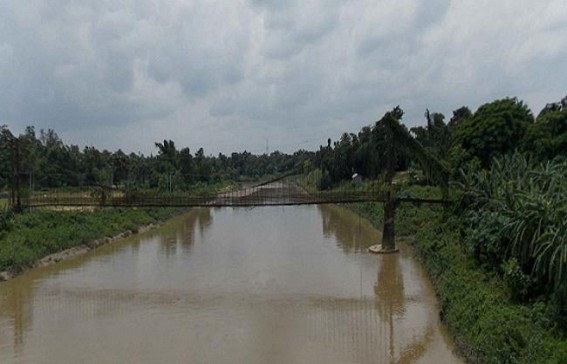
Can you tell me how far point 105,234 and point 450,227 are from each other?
15.8 m

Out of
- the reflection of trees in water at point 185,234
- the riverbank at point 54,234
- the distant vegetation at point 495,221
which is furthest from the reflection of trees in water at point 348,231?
the riverbank at point 54,234

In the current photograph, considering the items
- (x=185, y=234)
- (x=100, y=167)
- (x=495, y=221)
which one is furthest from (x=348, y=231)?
(x=100, y=167)

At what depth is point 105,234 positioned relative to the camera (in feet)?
83.8

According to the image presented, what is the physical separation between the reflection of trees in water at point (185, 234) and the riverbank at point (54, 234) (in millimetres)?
2132

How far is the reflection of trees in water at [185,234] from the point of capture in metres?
24.0

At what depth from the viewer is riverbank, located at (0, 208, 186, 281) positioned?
60.2 feet

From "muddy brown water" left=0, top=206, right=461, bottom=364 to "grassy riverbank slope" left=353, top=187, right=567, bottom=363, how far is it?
1.79 ft

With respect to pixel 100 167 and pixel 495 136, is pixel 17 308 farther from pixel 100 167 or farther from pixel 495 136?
pixel 100 167

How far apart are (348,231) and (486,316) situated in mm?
19715

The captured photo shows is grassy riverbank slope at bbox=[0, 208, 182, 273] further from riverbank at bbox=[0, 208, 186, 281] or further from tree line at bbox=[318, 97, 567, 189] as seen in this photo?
tree line at bbox=[318, 97, 567, 189]

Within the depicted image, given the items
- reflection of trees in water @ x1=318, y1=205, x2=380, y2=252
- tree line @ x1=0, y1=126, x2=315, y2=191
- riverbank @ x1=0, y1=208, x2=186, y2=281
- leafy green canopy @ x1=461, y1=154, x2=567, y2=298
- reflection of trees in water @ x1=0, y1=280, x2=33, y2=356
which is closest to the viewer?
leafy green canopy @ x1=461, y1=154, x2=567, y2=298

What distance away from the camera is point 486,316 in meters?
8.98

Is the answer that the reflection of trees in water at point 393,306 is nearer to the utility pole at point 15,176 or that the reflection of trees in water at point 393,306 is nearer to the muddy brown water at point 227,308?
the muddy brown water at point 227,308

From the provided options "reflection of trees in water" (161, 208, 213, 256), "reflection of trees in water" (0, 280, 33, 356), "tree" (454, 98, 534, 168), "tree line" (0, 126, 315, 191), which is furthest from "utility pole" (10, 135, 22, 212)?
"tree" (454, 98, 534, 168)
